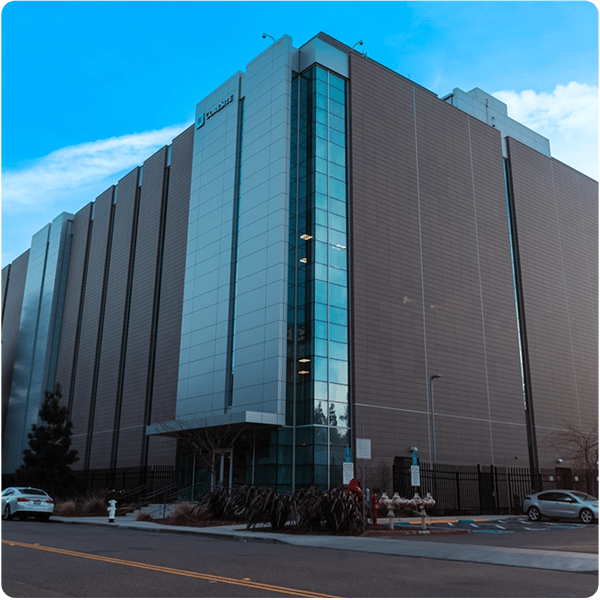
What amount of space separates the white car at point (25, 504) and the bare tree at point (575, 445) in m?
33.5

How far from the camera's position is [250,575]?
413 inches

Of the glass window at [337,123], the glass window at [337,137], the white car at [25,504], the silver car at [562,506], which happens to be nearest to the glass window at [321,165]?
the glass window at [337,137]

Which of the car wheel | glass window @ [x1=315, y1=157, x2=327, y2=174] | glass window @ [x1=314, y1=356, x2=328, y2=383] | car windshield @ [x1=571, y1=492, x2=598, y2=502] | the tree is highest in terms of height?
glass window @ [x1=315, y1=157, x2=327, y2=174]

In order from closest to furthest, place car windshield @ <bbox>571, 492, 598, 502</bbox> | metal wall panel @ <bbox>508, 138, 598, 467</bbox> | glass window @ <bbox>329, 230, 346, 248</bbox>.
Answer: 1. car windshield @ <bbox>571, 492, 598, 502</bbox>
2. glass window @ <bbox>329, 230, 346, 248</bbox>
3. metal wall panel @ <bbox>508, 138, 598, 467</bbox>

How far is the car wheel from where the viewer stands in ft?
88.8

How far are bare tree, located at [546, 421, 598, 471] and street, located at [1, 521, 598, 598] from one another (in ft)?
104

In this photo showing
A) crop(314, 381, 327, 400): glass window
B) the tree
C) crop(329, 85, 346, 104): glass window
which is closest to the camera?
crop(314, 381, 327, 400): glass window

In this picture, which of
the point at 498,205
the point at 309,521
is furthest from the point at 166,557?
the point at 498,205

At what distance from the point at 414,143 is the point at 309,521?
2949 cm

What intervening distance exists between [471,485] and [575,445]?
13.6 meters

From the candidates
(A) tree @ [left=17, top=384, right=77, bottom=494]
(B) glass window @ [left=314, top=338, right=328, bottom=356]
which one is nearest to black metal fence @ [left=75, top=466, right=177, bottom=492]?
(A) tree @ [left=17, top=384, right=77, bottom=494]

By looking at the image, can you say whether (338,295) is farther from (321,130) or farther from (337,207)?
(321,130)

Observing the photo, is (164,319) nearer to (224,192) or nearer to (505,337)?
(224,192)

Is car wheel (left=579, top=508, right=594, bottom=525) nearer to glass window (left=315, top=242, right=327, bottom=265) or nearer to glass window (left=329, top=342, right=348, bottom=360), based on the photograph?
glass window (left=329, top=342, right=348, bottom=360)
